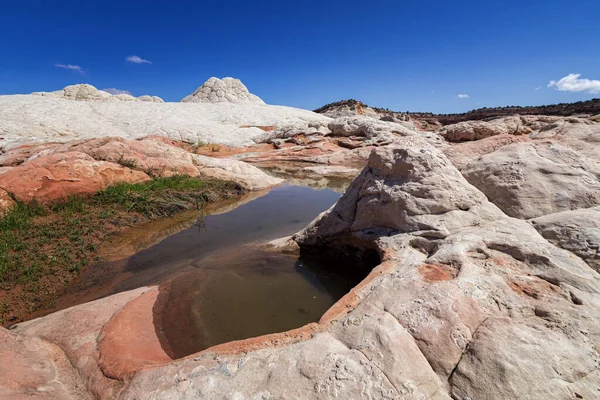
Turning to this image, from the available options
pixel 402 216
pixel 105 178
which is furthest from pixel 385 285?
pixel 105 178

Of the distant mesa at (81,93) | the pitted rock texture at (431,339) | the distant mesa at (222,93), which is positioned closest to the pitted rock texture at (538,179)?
the pitted rock texture at (431,339)

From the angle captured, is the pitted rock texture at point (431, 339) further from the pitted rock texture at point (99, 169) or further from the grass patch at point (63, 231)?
the pitted rock texture at point (99, 169)

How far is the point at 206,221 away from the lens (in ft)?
25.0

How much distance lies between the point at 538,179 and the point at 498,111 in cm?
4857

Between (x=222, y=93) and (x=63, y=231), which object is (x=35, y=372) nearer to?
(x=63, y=231)

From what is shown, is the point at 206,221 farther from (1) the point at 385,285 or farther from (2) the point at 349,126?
(2) the point at 349,126

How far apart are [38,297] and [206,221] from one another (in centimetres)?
376

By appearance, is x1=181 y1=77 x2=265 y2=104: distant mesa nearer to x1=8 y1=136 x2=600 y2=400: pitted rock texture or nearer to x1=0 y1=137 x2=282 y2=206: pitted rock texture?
x1=0 y1=137 x2=282 y2=206: pitted rock texture

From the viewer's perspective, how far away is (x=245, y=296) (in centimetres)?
386

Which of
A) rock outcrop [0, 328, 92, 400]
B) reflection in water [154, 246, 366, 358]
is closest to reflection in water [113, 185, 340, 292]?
reflection in water [154, 246, 366, 358]

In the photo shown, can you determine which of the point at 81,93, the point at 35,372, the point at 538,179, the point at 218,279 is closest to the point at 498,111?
the point at 538,179

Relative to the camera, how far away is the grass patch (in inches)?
167

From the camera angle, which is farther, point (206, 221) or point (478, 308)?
point (206, 221)

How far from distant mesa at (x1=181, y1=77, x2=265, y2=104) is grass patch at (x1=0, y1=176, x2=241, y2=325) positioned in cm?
3816
